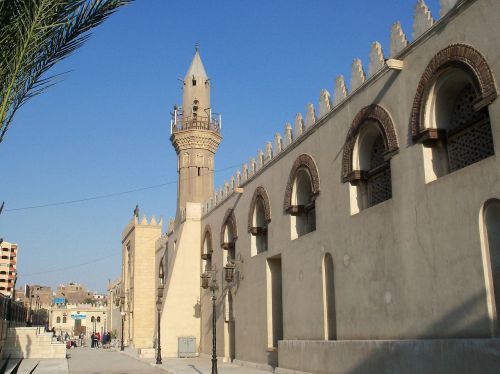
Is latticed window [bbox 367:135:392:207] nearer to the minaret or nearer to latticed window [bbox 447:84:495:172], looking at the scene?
latticed window [bbox 447:84:495:172]

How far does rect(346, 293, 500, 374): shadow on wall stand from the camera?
326 inches

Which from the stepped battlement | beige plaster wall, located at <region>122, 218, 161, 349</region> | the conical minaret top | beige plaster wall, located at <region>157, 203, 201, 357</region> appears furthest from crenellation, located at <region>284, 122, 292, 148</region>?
beige plaster wall, located at <region>122, 218, 161, 349</region>

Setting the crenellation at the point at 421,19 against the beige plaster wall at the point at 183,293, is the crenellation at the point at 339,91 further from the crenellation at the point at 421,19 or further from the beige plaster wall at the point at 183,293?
the beige plaster wall at the point at 183,293

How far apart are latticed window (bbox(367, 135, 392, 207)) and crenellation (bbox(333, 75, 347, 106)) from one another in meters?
1.57

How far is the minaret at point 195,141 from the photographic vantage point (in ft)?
98.7

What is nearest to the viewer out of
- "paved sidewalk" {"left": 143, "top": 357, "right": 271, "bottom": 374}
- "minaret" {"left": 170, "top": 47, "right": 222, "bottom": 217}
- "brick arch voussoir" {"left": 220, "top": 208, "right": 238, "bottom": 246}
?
"paved sidewalk" {"left": 143, "top": 357, "right": 271, "bottom": 374}

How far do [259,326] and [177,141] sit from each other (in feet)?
49.3

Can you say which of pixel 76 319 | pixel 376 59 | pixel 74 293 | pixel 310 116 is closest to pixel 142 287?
pixel 310 116

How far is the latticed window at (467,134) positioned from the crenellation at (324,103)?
4486 millimetres

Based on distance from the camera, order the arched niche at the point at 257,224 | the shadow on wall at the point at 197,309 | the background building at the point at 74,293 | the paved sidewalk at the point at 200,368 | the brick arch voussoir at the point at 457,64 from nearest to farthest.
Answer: the brick arch voussoir at the point at 457,64
the paved sidewalk at the point at 200,368
the arched niche at the point at 257,224
the shadow on wall at the point at 197,309
the background building at the point at 74,293

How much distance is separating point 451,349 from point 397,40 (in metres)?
6.28

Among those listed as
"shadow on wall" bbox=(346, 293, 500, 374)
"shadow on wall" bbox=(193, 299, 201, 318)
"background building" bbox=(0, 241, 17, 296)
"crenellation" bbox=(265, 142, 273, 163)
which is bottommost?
"shadow on wall" bbox=(346, 293, 500, 374)

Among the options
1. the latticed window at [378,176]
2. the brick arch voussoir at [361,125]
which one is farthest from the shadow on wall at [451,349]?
the brick arch voussoir at [361,125]

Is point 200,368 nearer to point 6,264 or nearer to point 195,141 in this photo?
point 6,264
